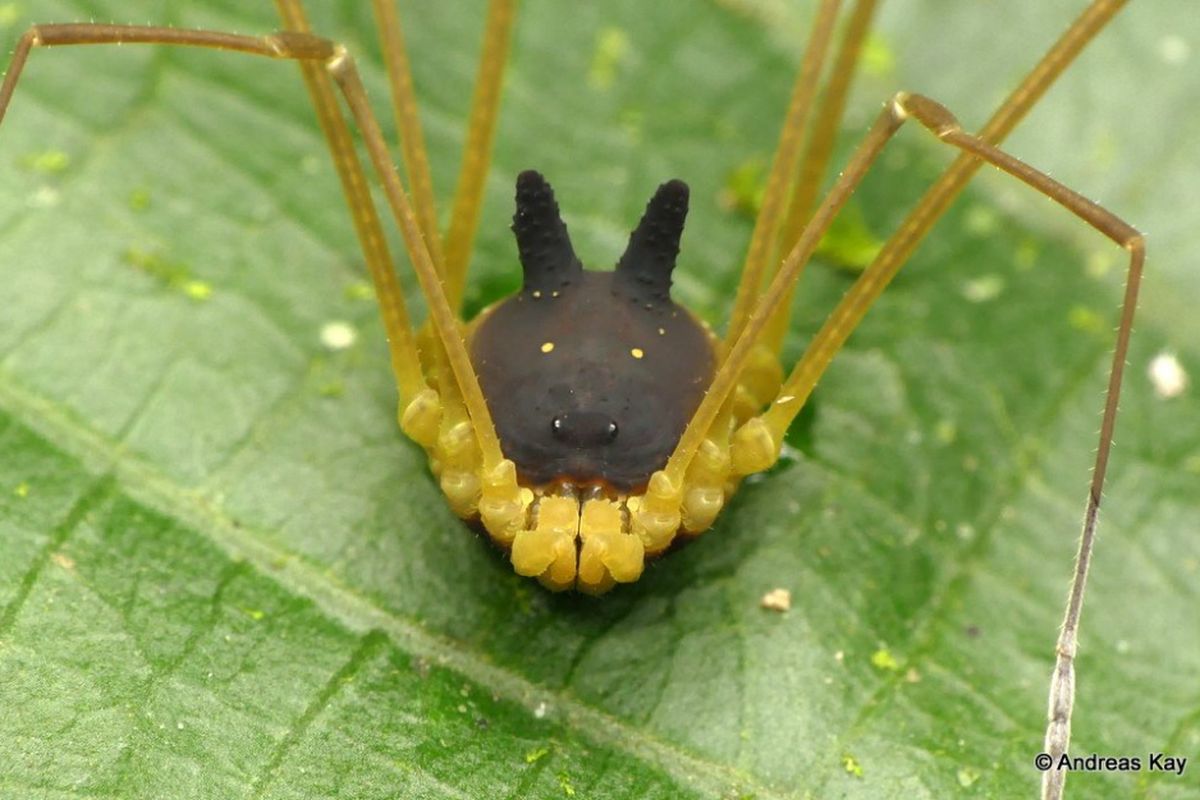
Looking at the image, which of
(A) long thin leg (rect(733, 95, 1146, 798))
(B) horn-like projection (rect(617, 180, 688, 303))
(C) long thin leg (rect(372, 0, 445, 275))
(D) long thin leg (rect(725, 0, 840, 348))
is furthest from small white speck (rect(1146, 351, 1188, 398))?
(C) long thin leg (rect(372, 0, 445, 275))

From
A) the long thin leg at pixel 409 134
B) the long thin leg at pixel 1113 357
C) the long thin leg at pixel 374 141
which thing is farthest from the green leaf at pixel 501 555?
the long thin leg at pixel 409 134

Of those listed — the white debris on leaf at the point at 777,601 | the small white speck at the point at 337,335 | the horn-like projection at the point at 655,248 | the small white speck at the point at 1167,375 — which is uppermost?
the small white speck at the point at 1167,375

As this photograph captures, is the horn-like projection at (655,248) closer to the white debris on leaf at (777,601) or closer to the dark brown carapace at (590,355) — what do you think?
the dark brown carapace at (590,355)

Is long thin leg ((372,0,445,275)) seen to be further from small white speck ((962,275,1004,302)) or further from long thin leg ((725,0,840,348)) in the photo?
small white speck ((962,275,1004,302))

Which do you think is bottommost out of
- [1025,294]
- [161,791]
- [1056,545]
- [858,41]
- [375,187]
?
[161,791]

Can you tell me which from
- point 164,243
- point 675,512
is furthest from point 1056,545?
point 164,243

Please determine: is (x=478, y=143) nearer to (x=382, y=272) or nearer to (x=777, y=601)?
(x=382, y=272)

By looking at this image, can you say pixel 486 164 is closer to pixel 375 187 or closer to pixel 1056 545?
pixel 375 187
